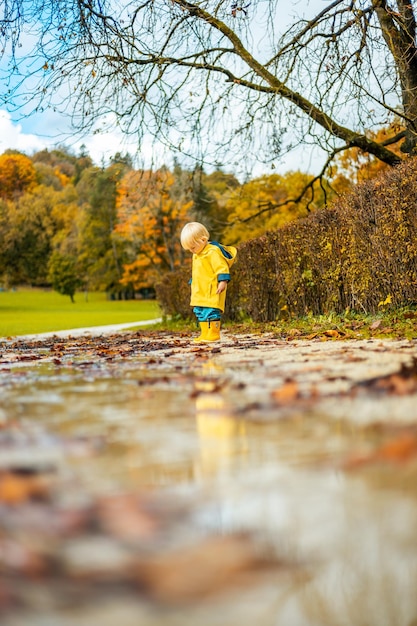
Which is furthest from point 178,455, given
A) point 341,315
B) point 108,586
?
point 341,315

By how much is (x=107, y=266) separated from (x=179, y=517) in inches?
2579

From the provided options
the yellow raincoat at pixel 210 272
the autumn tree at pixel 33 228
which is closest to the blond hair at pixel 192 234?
the yellow raincoat at pixel 210 272

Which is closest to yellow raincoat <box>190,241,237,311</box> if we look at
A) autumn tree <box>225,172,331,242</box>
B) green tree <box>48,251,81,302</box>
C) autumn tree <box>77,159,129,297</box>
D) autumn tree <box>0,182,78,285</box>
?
autumn tree <box>225,172,331,242</box>

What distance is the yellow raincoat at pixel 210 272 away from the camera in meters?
8.60

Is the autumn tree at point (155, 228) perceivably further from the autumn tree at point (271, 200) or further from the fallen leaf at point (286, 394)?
the fallen leaf at point (286, 394)

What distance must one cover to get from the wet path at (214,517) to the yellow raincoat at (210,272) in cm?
610

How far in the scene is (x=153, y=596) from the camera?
1052 mm

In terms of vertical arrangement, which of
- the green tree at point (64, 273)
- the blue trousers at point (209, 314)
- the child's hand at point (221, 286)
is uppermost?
the green tree at point (64, 273)

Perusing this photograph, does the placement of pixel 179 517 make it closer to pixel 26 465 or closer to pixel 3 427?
pixel 26 465

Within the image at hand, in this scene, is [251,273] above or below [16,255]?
below

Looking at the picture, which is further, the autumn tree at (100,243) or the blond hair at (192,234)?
the autumn tree at (100,243)

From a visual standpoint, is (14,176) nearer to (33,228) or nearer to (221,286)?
(33,228)

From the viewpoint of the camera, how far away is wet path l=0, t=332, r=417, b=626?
107cm

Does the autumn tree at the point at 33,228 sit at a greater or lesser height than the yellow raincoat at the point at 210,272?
greater
